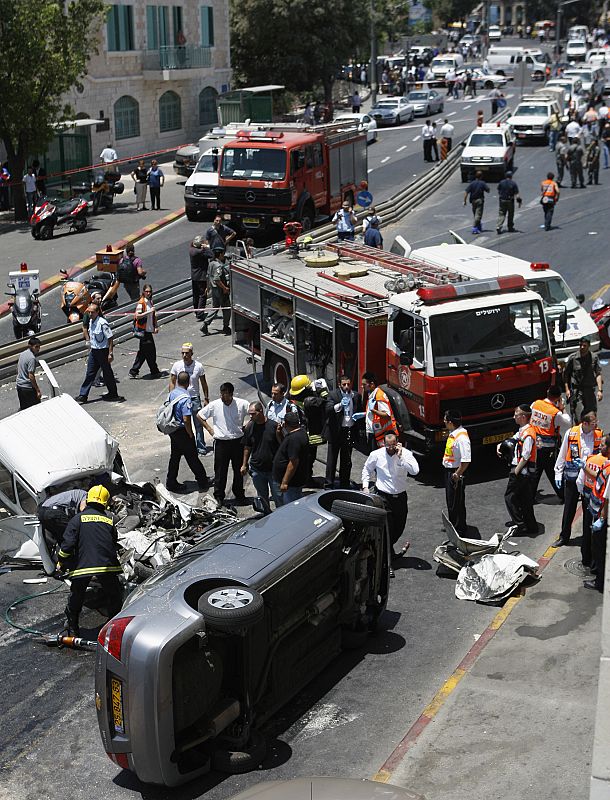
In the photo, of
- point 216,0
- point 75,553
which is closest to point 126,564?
point 75,553

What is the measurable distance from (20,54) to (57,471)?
23335mm

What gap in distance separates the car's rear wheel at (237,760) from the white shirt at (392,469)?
13.2ft

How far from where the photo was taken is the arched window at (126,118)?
47.3 m

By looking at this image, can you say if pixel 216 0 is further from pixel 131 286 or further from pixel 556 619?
pixel 556 619

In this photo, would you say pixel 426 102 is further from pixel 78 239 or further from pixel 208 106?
pixel 78 239

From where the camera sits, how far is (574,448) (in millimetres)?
12000

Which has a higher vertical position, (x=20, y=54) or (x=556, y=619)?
(x=20, y=54)

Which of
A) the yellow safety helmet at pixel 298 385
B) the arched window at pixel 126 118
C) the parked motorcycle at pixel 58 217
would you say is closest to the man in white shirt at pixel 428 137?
the arched window at pixel 126 118

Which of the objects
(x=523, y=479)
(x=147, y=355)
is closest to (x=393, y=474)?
(x=523, y=479)

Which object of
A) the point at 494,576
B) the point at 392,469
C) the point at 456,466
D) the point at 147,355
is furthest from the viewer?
the point at 147,355

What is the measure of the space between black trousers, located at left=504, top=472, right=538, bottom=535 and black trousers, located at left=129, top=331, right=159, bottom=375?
8.38m

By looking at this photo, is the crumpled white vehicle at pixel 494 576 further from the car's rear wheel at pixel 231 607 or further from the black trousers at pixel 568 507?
the car's rear wheel at pixel 231 607

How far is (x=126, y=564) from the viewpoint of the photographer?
1161cm

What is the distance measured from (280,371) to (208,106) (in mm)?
38436
